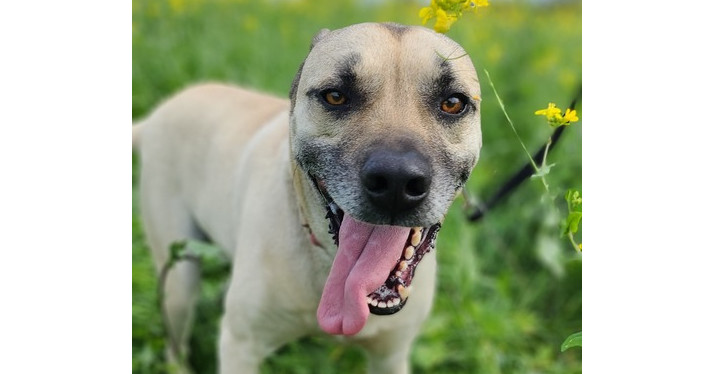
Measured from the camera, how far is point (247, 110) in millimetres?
3127

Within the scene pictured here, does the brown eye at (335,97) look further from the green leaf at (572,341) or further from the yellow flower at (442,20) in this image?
the green leaf at (572,341)

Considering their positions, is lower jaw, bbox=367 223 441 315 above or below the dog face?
below

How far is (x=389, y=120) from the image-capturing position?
186cm

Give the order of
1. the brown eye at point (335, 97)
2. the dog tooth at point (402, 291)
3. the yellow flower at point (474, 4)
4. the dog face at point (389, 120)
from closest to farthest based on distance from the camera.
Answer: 1. the yellow flower at point (474, 4)
2. the dog face at point (389, 120)
3. the brown eye at point (335, 97)
4. the dog tooth at point (402, 291)

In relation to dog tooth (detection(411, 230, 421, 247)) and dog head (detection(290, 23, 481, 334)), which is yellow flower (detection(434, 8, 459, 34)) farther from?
dog tooth (detection(411, 230, 421, 247))

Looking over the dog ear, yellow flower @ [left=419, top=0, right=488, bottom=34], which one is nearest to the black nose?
yellow flower @ [left=419, top=0, right=488, bottom=34]

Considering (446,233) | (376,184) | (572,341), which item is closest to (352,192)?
(376,184)

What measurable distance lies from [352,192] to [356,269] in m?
0.25

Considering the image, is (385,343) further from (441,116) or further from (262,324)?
(441,116)

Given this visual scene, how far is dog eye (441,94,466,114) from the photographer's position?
6.33 ft

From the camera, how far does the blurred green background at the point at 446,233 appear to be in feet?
11.2

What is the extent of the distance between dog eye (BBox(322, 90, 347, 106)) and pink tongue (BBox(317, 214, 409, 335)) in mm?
297

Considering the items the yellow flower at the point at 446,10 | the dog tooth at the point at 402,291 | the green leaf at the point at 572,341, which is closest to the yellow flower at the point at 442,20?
the yellow flower at the point at 446,10
